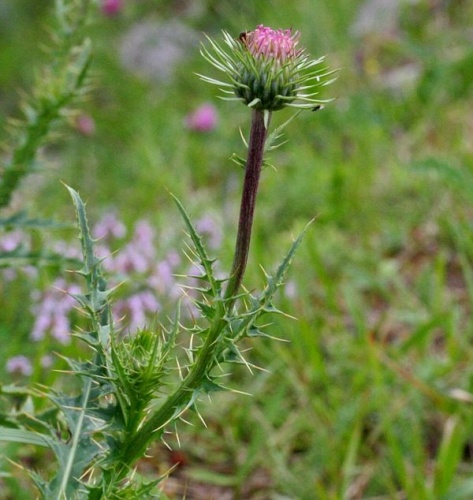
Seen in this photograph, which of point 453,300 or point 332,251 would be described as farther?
point 332,251

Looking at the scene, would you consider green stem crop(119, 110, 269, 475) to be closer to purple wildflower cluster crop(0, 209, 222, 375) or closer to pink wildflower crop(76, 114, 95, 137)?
purple wildflower cluster crop(0, 209, 222, 375)

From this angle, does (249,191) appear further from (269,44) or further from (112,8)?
(112,8)

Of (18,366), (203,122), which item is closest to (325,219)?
(203,122)

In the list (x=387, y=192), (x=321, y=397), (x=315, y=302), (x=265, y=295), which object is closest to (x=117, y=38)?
(x=387, y=192)

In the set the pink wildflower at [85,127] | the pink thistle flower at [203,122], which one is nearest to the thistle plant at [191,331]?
the pink wildflower at [85,127]

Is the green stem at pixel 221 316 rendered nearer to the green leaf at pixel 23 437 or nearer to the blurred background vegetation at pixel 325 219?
the green leaf at pixel 23 437

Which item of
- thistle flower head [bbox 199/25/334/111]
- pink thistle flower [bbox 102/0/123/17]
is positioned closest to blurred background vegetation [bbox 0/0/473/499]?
pink thistle flower [bbox 102/0/123/17]

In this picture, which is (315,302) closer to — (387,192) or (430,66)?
(387,192)
